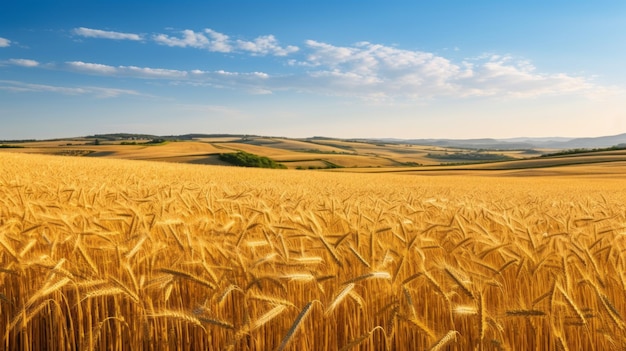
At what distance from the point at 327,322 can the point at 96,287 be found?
3.50 ft

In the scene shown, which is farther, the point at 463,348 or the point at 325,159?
the point at 325,159

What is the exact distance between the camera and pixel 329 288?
2.18 meters

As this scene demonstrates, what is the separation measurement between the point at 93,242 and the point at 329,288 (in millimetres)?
1671

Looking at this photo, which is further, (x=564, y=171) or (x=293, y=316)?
(x=564, y=171)

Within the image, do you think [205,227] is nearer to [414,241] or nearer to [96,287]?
[96,287]

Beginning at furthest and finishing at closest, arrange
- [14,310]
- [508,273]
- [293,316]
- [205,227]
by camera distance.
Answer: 1. [205,227]
2. [508,273]
3. [14,310]
4. [293,316]

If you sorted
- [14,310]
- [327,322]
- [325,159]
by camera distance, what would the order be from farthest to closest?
[325,159]
[14,310]
[327,322]

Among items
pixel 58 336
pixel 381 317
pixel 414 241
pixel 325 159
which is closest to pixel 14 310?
pixel 58 336

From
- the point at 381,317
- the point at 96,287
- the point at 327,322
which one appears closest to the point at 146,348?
the point at 96,287

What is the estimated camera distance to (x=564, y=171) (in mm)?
38156

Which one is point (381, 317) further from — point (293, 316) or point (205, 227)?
point (205, 227)

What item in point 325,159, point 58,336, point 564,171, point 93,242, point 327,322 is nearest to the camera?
point 327,322

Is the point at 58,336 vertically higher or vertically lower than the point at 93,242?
lower

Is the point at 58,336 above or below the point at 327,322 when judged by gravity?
below
